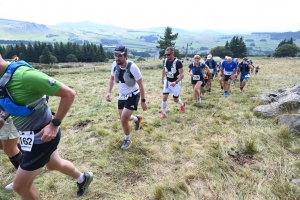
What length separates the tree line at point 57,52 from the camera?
7381 cm

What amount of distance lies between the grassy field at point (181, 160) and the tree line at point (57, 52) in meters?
72.5

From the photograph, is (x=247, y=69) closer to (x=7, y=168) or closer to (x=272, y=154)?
(x=272, y=154)

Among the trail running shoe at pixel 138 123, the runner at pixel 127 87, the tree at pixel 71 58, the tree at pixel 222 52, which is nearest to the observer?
the runner at pixel 127 87

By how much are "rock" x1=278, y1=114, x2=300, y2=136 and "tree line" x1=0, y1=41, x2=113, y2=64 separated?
74.6 m

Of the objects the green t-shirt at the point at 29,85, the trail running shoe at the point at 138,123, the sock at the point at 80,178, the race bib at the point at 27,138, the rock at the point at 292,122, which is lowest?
the sock at the point at 80,178

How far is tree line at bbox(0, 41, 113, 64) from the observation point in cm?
7381

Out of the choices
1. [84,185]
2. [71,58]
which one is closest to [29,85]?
[84,185]

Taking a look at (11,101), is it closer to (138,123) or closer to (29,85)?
(29,85)

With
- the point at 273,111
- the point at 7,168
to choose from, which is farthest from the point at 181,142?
the point at 7,168

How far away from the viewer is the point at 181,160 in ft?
15.0

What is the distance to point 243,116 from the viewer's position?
718 centimetres

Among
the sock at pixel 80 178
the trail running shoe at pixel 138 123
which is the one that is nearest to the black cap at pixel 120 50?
the trail running shoe at pixel 138 123

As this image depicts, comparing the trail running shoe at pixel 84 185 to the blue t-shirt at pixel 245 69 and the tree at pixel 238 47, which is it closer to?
the blue t-shirt at pixel 245 69

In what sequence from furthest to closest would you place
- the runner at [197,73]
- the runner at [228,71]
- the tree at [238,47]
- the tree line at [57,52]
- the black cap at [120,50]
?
the tree at [238,47] < the tree line at [57,52] < the runner at [228,71] < the runner at [197,73] < the black cap at [120,50]
